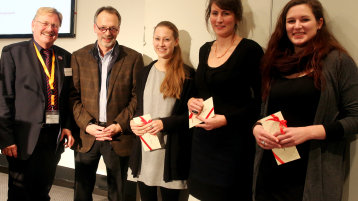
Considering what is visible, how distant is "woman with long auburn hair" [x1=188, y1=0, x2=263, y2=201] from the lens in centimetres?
165

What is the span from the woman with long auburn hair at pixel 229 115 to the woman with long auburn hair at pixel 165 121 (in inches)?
6.9

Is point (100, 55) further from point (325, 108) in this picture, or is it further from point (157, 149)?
point (325, 108)

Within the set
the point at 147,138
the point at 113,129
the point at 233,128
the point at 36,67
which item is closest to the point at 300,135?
the point at 233,128

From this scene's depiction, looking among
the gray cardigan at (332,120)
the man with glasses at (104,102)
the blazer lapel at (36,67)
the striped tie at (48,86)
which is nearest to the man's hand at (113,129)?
the man with glasses at (104,102)

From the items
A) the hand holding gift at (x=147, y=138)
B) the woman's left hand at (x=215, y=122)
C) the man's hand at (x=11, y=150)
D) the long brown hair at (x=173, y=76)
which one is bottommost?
the man's hand at (x=11, y=150)

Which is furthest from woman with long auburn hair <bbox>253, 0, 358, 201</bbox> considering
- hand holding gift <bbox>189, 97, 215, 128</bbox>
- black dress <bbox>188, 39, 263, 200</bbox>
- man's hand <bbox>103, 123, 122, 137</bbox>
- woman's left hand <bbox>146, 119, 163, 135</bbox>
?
man's hand <bbox>103, 123, 122, 137</bbox>

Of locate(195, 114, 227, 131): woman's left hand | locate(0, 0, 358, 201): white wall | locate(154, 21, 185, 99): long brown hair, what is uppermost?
locate(0, 0, 358, 201): white wall

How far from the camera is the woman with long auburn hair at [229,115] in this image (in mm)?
1652

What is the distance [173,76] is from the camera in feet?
6.34

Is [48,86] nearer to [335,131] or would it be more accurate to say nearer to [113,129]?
[113,129]

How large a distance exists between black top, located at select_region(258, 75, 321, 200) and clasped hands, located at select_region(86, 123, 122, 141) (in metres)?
1.12

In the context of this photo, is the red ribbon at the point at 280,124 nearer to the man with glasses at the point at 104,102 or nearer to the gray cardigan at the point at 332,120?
the gray cardigan at the point at 332,120

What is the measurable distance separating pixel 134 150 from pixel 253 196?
35.7 inches

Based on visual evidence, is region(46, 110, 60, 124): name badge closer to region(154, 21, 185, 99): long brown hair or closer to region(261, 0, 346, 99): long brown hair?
region(154, 21, 185, 99): long brown hair
